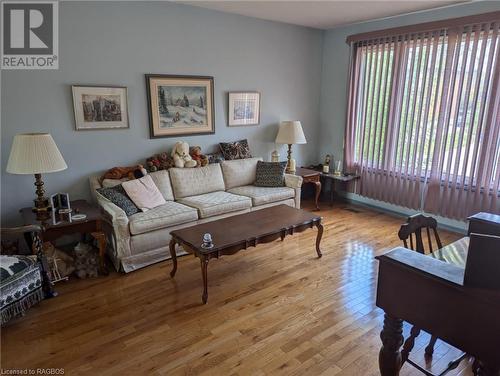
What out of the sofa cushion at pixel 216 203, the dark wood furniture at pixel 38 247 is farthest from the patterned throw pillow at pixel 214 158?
the dark wood furniture at pixel 38 247

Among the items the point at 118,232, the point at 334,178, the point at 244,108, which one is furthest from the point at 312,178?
the point at 118,232

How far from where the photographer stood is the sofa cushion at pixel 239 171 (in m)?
4.45

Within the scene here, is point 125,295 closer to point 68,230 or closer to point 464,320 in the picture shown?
point 68,230

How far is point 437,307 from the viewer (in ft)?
4.41

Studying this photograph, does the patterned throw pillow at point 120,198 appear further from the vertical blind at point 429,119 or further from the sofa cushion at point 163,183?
the vertical blind at point 429,119

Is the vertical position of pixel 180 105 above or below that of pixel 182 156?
above

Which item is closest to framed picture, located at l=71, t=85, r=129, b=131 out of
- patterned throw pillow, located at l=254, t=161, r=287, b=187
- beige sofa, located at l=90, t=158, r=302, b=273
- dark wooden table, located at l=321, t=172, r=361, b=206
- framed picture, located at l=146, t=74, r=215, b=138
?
framed picture, located at l=146, t=74, r=215, b=138

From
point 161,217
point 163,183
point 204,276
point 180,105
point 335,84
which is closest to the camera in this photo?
point 204,276

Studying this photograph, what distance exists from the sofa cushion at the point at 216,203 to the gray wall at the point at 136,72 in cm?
79

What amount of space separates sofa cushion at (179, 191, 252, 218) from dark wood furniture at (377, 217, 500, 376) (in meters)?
2.35

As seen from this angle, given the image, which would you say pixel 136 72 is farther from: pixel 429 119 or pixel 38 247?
pixel 429 119

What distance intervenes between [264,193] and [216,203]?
2.36 feet

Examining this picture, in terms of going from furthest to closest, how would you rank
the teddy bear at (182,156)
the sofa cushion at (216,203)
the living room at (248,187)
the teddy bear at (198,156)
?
the teddy bear at (198,156)
the teddy bear at (182,156)
the sofa cushion at (216,203)
the living room at (248,187)

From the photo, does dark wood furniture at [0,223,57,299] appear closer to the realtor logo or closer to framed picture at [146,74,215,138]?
the realtor logo
